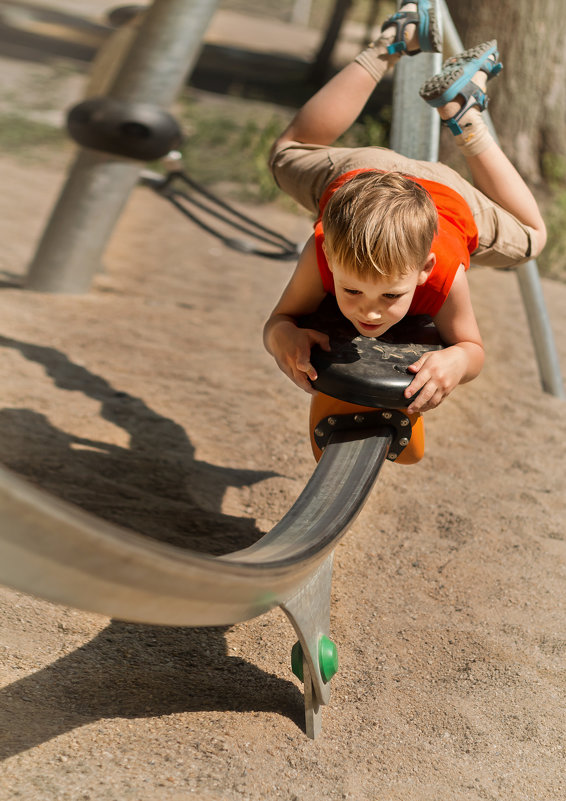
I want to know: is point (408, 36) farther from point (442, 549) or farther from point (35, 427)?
point (35, 427)

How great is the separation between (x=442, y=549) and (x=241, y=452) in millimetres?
732

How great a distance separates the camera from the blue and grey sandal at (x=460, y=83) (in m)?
1.92

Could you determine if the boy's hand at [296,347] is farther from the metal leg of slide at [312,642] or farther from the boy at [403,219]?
the metal leg of slide at [312,642]

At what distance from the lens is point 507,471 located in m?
2.81

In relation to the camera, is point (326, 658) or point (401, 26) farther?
point (401, 26)

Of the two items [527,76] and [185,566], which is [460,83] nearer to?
[185,566]

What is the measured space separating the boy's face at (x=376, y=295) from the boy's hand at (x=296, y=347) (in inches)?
3.3

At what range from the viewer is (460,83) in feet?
6.35

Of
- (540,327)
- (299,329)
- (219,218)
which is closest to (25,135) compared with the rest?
(219,218)

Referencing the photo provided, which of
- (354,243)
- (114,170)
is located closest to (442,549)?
(354,243)

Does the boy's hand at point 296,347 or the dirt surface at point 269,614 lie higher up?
the boy's hand at point 296,347

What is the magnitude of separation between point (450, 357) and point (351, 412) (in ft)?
0.74

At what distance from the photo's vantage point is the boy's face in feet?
4.92

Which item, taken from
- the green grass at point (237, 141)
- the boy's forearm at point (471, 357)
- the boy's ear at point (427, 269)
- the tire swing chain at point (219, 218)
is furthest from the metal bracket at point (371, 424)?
the green grass at point (237, 141)
